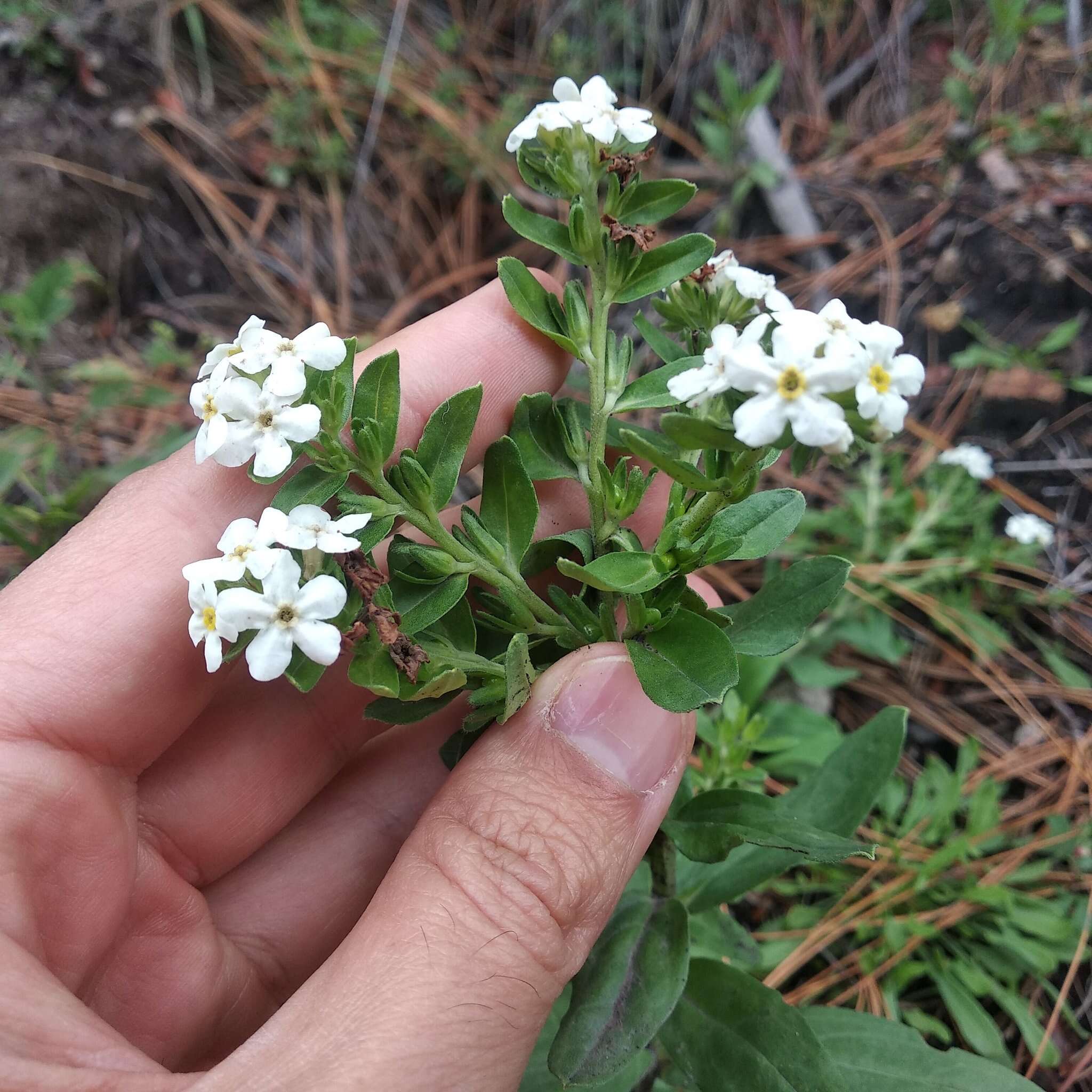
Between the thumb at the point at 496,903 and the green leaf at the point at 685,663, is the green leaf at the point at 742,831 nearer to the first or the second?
the thumb at the point at 496,903

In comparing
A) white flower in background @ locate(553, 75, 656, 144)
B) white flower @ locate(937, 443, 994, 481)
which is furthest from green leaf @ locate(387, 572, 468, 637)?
white flower @ locate(937, 443, 994, 481)

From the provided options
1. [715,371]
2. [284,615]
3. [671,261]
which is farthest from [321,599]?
[671,261]

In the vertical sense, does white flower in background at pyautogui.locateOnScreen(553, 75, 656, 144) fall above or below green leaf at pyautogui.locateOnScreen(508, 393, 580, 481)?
above

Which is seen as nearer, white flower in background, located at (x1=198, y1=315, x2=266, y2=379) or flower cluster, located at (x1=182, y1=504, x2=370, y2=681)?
flower cluster, located at (x1=182, y1=504, x2=370, y2=681)

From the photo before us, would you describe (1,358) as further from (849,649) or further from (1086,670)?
(1086,670)

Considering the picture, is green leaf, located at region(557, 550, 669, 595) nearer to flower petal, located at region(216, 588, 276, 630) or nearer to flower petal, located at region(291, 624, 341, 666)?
flower petal, located at region(291, 624, 341, 666)

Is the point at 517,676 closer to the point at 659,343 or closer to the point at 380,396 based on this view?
the point at 380,396
